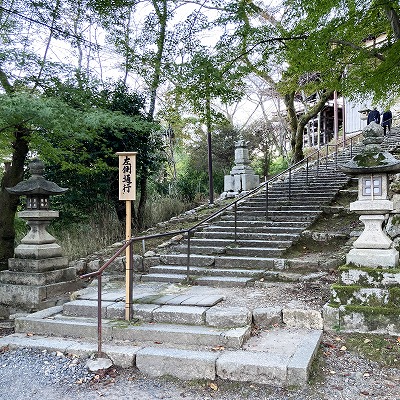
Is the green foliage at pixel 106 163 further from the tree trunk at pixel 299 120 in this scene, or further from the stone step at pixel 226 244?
the tree trunk at pixel 299 120

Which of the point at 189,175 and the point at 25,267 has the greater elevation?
the point at 189,175

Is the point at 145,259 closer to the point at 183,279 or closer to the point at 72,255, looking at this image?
the point at 183,279

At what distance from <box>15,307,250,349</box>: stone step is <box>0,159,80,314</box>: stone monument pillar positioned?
5.27ft

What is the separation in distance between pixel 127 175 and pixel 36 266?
3.13 m

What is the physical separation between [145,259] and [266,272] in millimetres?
2498

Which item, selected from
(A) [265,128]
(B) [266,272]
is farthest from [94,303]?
(A) [265,128]

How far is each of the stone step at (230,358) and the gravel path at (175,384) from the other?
0.09 metres

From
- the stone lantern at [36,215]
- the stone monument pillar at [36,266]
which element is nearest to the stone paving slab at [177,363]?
the stone monument pillar at [36,266]

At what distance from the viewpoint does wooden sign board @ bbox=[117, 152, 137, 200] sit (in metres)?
5.35

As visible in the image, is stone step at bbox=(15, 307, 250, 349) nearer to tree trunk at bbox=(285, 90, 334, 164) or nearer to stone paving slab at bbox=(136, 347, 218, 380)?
stone paving slab at bbox=(136, 347, 218, 380)

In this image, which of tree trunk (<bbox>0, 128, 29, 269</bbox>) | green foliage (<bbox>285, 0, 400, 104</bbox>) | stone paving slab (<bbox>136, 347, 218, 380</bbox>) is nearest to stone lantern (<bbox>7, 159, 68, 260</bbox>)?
tree trunk (<bbox>0, 128, 29, 269</bbox>)

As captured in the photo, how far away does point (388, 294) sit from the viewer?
4.71 m

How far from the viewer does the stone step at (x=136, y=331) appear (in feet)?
→ 14.8

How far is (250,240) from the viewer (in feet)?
28.5
